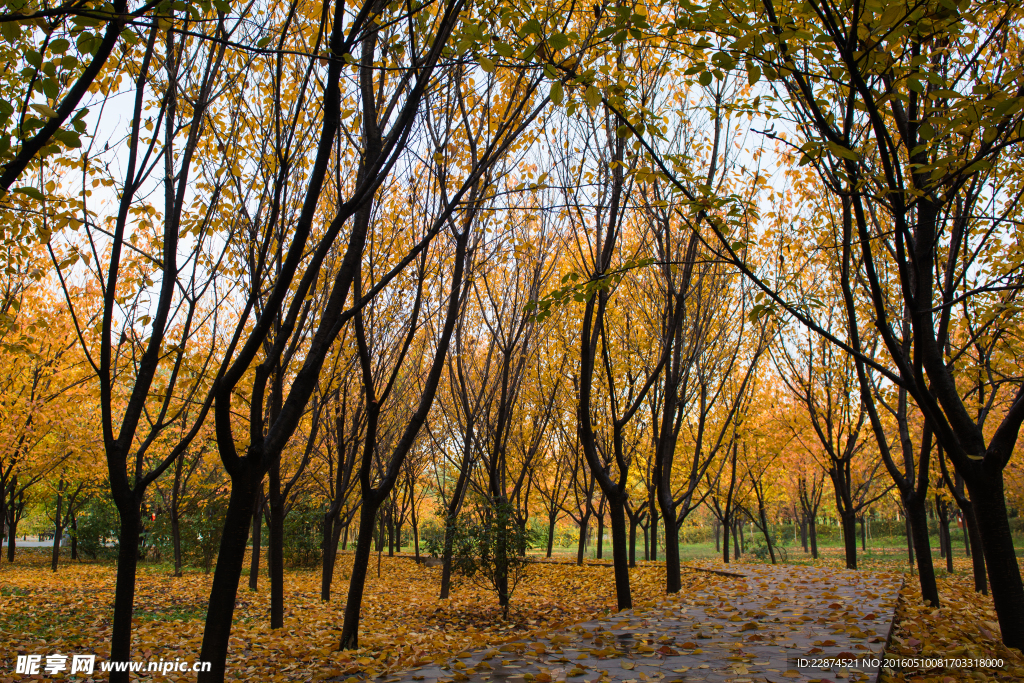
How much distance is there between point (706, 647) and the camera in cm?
459

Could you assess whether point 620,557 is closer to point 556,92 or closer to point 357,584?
point 357,584

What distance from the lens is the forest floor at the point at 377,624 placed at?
4750 millimetres

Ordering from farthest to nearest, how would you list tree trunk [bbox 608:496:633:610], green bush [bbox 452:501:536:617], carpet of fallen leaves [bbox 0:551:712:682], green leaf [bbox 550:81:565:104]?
1. green bush [bbox 452:501:536:617]
2. tree trunk [bbox 608:496:633:610]
3. carpet of fallen leaves [bbox 0:551:712:682]
4. green leaf [bbox 550:81:565:104]

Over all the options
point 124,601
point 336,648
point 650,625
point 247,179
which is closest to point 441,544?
point 336,648

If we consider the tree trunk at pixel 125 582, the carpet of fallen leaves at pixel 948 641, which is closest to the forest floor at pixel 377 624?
the carpet of fallen leaves at pixel 948 641

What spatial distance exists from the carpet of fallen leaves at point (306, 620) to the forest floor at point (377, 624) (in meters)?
0.02

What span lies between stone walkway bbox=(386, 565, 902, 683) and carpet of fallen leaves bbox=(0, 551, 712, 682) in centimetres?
58

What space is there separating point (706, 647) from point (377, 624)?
18.2ft

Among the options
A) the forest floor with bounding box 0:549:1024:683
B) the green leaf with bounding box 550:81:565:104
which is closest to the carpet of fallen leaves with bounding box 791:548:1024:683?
the forest floor with bounding box 0:549:1024:683

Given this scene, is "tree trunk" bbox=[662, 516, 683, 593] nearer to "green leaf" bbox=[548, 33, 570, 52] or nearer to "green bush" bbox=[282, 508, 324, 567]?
"green leaf" bbox=[548, 33, 570, 52]

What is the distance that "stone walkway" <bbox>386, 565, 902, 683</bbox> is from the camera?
370cm

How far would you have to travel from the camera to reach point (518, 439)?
14.9 meters

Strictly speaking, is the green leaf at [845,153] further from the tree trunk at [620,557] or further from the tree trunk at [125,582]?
the tree trunk at [620,557]

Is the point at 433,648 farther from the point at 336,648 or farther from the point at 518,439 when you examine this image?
the point at 518,439
